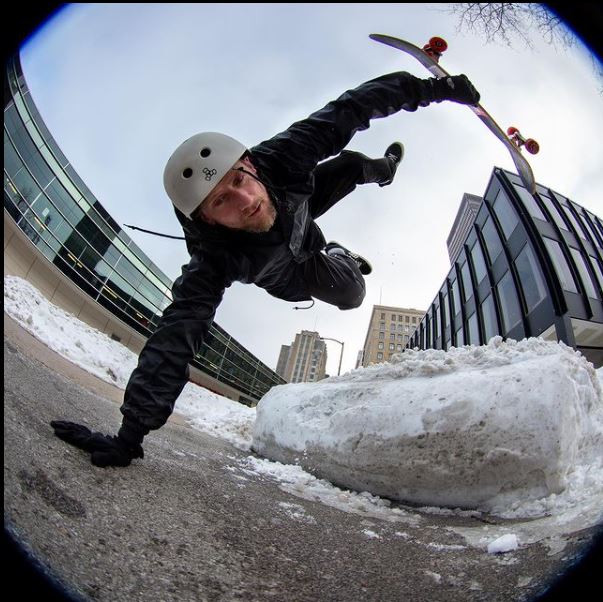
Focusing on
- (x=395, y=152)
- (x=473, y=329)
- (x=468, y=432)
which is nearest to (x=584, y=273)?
(x=395, y=152)

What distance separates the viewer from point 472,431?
7.51 ft

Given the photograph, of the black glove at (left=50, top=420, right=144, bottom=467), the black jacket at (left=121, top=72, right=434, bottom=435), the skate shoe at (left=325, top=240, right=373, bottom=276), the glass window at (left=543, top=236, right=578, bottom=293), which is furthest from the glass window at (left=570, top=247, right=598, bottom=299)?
the black glove at (left=50, top=420, right=144, bottom=467)

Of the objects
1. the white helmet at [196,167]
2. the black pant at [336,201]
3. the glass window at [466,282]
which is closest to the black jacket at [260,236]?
the white helmet at [196,167]

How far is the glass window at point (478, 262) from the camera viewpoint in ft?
46.6

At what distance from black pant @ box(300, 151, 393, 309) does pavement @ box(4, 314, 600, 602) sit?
181cm

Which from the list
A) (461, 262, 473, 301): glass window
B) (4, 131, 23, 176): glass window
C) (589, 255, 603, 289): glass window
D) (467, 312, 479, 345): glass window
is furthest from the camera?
(461, 262, 473, 301): glass window

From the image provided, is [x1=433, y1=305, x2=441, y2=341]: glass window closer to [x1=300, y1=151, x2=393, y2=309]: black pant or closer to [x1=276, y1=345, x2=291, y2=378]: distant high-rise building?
[x1=300, y1=151, x2=393, y2=309]: black pant

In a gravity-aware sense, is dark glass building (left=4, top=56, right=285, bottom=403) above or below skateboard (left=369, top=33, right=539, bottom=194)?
below

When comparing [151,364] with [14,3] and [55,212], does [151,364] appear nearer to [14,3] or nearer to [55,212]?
[55,212]

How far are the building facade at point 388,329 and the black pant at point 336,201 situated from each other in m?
59.0

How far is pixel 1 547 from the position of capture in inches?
23.6

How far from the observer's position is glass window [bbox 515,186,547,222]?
32.2 feet

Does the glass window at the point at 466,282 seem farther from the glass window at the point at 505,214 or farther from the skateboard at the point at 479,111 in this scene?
the skateboard at the point at 479,111

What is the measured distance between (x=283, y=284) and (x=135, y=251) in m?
13.5
